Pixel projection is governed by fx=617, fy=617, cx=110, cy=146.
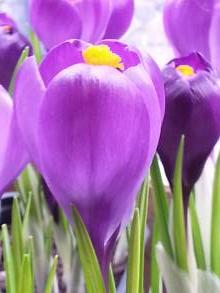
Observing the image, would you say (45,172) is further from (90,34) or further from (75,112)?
(90,34)

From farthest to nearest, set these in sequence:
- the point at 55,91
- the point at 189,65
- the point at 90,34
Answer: the point at 90,34 → the point at 189,65 → the point at 55,91

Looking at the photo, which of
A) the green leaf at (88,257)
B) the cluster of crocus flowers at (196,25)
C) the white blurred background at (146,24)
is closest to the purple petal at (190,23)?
the cluster of crocus flowers at (196,25)

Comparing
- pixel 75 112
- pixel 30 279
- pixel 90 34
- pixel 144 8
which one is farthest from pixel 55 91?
pixel 144 8

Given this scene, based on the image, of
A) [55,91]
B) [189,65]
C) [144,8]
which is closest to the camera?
[55,91]

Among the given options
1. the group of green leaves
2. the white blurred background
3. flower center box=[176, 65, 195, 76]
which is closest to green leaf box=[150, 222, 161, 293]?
the group of green leaves

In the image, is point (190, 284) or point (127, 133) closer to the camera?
point (127, 133)

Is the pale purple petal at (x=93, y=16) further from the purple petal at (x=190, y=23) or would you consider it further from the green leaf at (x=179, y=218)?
the green leaf at (x=179, y=218)

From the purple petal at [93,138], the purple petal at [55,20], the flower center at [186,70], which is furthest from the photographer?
the purple petal at [55,20]

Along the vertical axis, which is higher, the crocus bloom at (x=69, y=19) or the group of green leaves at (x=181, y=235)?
the crocus bloom at (x=69, y=19)
